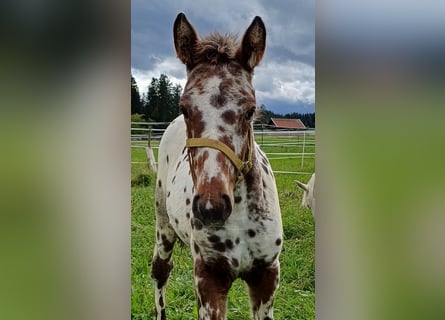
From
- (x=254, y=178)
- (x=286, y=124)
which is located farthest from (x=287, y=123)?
(x=254, y=178)

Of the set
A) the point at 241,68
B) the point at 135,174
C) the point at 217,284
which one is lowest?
the point at 217,284

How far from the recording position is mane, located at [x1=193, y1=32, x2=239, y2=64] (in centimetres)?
134

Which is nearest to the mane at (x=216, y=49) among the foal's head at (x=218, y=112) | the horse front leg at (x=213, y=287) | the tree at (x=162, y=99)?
the foal's head at (x=218, y=112)

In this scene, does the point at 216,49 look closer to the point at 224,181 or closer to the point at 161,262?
the point at 224,181

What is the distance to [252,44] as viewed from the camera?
4.51 ft

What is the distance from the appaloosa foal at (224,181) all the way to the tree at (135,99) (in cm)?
30

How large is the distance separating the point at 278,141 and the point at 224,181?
532 mm

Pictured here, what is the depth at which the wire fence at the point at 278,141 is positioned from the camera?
1.67 metres

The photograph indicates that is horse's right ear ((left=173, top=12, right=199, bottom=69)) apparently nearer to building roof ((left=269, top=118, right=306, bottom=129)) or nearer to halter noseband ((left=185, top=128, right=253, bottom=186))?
halter noseband ((left=185, top=128, right=253, bottom=186))

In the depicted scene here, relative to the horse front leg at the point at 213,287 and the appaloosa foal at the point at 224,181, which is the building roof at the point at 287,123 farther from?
the horse front leg at the point at 213,287
